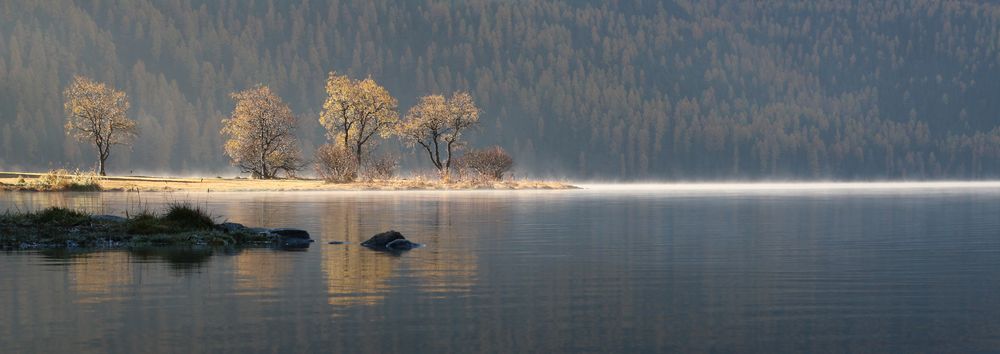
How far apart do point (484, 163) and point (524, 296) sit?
101 m

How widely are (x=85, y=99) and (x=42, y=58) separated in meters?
85.5

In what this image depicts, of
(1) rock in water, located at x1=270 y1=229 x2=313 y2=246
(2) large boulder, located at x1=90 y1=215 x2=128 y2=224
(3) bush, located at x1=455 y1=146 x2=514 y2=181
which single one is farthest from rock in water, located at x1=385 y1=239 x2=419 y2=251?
(3) bush, located at x1=455 y1=146 x2=514 y2=181

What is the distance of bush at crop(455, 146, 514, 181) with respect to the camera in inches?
4769

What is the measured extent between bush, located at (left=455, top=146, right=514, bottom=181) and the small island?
8472 centimetres

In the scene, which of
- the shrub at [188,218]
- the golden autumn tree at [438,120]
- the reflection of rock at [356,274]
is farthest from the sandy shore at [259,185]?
the reflection of rock at [356,274]

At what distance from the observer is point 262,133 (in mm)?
111500

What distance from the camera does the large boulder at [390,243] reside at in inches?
1250

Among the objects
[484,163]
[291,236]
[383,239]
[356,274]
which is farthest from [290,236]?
[484,163]

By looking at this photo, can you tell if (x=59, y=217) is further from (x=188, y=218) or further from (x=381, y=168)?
(x=381, y=168)

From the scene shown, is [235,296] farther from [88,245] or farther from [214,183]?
[214,183]

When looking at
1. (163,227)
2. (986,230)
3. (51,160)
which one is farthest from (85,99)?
(986,230)

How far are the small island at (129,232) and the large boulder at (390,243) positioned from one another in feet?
7.75

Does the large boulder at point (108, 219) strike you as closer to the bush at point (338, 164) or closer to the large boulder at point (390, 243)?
the large boulder at point (390, 243)

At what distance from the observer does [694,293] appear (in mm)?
20938
